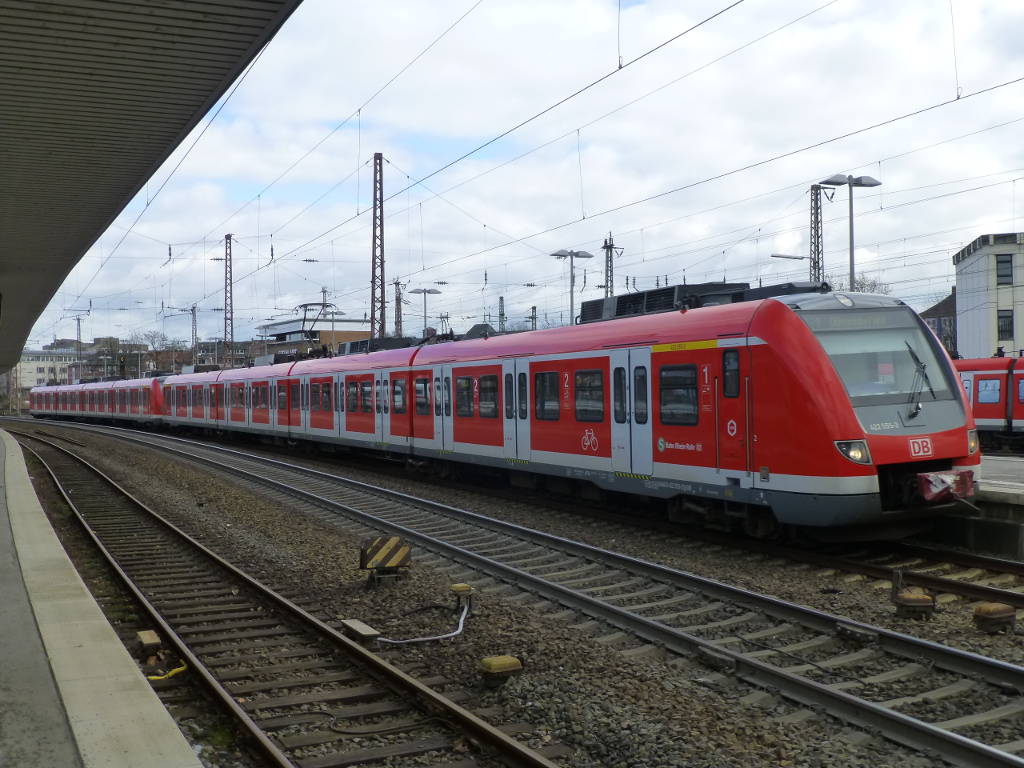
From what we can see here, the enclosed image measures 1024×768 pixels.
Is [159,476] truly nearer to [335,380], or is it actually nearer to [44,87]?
[335,380]

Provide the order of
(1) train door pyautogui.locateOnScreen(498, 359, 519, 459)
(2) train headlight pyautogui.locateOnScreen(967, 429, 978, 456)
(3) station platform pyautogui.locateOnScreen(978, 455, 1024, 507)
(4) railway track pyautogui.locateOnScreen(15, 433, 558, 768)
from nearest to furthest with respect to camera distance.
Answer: (4) railway track pyautogui.locateOnScreen(15, 433, 558, 768) < (2) train headlight pyautogui.locateOnScreen(967, 429, 978, 456) < (3) station platform pyautogui.locateOnScreen(978, 455, 1024, 507) < (1) train door pyautogui.locateOnScreen(498, 359, 519, 459)

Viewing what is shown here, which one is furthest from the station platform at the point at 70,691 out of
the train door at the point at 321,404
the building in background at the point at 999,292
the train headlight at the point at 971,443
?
the building in background at the point at 999,292

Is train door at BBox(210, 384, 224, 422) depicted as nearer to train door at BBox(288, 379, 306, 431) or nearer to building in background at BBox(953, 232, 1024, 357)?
train door at BBox(288, 379, 306, 431)

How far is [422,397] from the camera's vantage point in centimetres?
1872

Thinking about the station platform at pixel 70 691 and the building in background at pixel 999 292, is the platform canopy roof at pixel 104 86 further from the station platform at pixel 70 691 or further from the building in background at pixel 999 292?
the building in background at pixel 999 292

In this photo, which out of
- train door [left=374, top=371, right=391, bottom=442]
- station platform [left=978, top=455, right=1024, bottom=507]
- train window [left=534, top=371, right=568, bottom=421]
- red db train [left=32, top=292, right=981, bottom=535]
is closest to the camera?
red db train [left=32, top=292, right=981, bottom=535]

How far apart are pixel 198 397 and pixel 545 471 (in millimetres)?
27320

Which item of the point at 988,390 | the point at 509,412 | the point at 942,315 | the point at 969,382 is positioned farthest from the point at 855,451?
Result: the point at 942,315

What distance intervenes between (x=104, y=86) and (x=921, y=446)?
28.2 feet

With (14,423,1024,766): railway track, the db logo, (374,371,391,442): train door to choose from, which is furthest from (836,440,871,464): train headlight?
(374,371,391,442): train door

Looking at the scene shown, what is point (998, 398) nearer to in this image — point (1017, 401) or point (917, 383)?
point (1017, 401)

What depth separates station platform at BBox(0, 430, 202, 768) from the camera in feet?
15.8

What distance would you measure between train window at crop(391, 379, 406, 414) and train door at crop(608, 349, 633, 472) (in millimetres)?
7917

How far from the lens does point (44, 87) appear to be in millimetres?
7965
